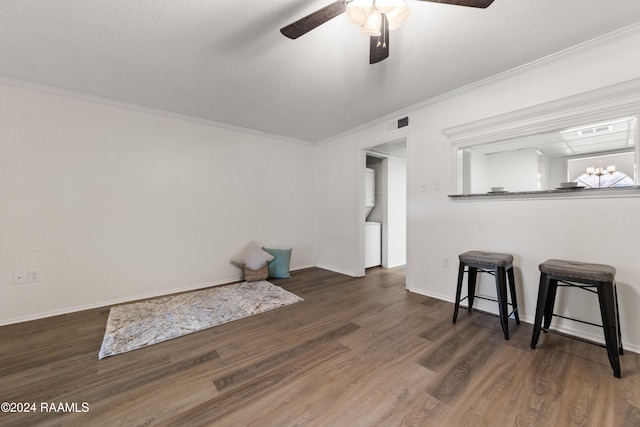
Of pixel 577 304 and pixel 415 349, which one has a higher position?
pixel 577 304

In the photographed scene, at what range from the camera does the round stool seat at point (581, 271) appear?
1.62m

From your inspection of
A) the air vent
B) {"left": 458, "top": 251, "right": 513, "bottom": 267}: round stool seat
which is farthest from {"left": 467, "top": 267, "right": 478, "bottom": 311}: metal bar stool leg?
the air vent

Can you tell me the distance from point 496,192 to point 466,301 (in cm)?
121

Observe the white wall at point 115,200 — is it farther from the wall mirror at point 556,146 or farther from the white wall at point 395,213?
the wall mirror at point 556,146

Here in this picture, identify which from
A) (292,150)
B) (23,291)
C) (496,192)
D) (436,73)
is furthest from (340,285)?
(23,291)

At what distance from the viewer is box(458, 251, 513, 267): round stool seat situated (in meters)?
2.08

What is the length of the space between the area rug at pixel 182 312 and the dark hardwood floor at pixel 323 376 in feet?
0.40

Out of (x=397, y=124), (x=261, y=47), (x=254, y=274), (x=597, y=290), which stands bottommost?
(x=254, y=274)

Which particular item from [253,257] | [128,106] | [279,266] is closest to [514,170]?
[279,266]

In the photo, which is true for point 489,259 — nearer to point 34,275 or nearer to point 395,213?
point 395,213

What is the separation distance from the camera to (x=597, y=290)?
165 cm

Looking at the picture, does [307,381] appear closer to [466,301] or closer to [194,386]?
[194,386]

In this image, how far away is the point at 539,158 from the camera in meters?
2.51

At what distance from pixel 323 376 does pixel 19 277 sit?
10.3ft
